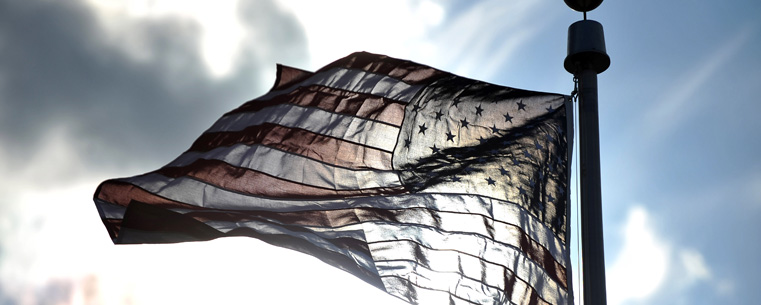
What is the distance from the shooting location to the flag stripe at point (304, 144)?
36.6 ft

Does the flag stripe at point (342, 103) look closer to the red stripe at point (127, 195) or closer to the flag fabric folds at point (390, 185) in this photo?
the flag fabric folds at point (390, 185)

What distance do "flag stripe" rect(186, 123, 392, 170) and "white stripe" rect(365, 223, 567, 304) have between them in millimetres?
915

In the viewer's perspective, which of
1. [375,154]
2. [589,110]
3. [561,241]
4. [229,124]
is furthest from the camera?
[229,124]

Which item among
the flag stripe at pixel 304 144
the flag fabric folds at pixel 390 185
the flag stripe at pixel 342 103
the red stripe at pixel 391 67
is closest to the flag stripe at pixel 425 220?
the flag fabric folds at pixel 390 185

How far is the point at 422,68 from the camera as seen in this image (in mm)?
11461

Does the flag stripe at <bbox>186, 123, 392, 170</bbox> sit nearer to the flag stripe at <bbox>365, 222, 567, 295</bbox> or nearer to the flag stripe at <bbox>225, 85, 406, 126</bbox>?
the flag stripe at <bbox>225, 85, 406, 126</bbox>

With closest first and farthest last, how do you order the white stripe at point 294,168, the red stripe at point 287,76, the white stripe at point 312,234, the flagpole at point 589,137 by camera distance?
the flagpole at point 589,137 < the white stripe at point 294,168 < the white stripe at point 312,234 < the red stripe at point 287,76

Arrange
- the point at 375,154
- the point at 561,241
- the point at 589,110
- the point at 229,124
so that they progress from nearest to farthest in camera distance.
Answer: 1. the point at 589,110
2. the point at 561,241
3. the point at 375,154
4. the point at 229,124

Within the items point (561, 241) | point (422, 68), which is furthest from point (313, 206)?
point (561, 241)

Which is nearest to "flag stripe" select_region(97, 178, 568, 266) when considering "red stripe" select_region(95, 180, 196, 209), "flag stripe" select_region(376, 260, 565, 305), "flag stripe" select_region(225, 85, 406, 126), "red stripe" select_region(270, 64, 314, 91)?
"red stripe" select_region(95, 180, 196, 209)

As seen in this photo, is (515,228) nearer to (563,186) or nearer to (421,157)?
(563,186)

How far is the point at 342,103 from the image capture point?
11742 mm

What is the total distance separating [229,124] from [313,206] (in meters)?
2.00

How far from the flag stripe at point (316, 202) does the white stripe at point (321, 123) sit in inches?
31.1
